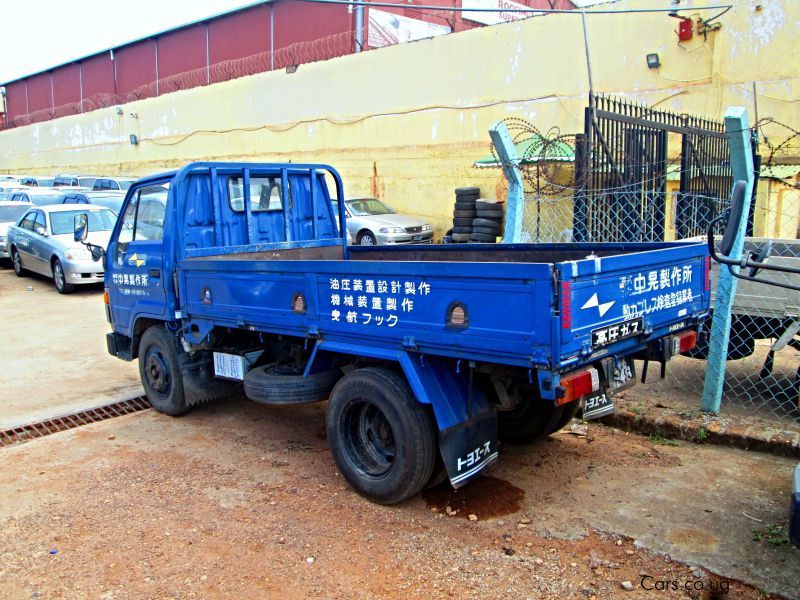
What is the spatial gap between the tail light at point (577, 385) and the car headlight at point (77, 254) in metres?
11.2

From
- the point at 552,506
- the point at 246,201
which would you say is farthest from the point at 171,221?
the point at 552,506

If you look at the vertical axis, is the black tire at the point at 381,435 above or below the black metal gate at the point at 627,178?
below

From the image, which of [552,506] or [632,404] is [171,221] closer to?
[552,506]

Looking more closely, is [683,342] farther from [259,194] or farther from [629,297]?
[259,194]

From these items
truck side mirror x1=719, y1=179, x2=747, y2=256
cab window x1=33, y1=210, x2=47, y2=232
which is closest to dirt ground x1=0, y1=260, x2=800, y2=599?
truck side mirror x1=719, y1=179, x2=747, y2=256

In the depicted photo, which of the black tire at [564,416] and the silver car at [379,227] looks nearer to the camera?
the black tire at [564,416]

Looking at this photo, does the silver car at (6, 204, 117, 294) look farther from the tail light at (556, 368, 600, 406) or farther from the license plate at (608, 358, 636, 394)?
the tail light at (556, 368, 600, 406)

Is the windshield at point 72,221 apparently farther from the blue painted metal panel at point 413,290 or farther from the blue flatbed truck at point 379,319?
the blue painted metal panel at point 413,290

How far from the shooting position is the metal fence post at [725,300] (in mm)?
5121

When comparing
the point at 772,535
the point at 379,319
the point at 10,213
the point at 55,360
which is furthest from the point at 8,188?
the point at 772,535

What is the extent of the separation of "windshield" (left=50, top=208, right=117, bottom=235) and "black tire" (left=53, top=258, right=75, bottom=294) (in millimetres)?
739

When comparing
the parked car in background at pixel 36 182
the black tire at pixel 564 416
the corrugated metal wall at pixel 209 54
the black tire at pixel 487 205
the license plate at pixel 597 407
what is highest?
the corrugated metal wall at pixel 209 54

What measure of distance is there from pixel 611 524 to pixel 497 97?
14890 millimetres

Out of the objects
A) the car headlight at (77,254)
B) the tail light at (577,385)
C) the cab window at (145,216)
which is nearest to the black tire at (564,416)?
the tail light at (577,385)
